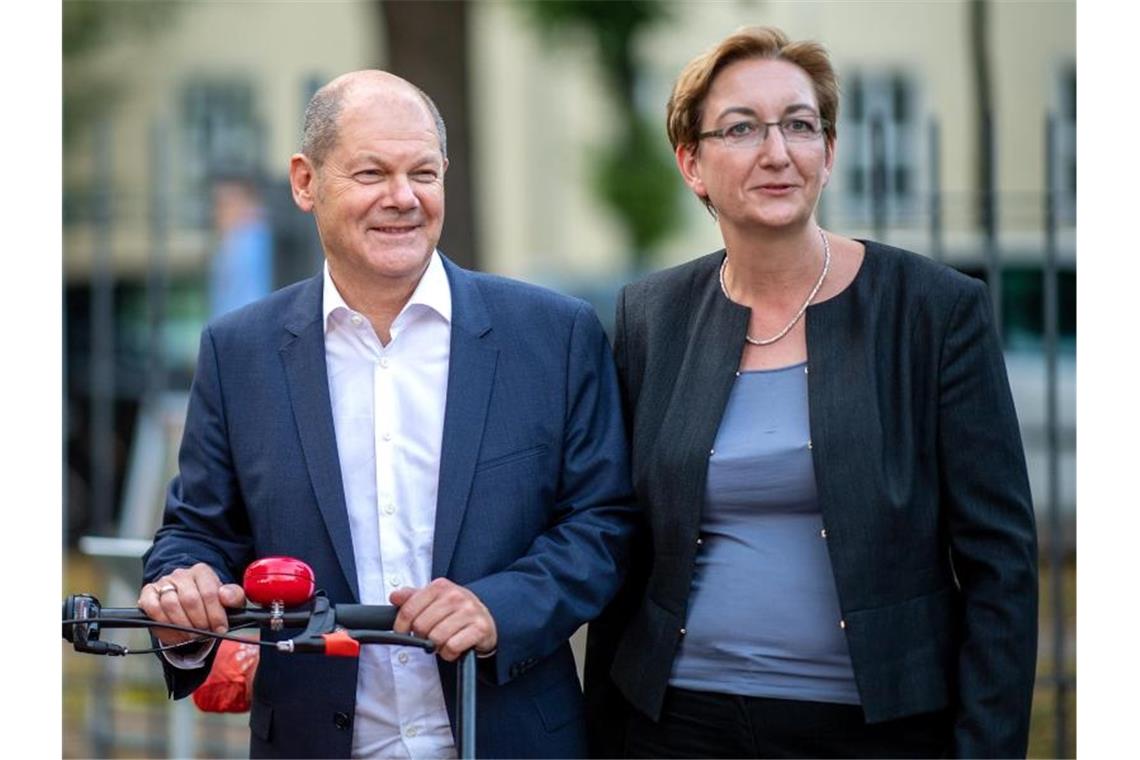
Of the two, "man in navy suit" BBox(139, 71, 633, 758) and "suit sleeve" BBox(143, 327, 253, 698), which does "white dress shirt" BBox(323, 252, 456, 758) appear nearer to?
"man in navy suit" BBox(139, 71, 633, 758)

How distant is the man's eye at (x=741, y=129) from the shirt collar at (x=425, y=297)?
59 centimetres

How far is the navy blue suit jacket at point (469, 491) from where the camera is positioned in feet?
10.6

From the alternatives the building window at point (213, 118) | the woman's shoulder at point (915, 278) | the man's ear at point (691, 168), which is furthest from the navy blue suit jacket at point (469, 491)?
the building window at point (213, 118)

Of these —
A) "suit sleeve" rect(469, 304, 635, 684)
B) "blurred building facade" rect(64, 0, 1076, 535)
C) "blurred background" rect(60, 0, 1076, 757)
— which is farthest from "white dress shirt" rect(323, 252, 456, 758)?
"blurred building facade" rect(64, 0, 1076, 535)

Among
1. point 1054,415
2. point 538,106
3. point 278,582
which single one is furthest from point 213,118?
point 278,582

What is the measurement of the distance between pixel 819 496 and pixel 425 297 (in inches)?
31.5

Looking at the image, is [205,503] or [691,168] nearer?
[205,503]

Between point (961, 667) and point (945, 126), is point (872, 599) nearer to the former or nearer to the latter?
point (961, 667)

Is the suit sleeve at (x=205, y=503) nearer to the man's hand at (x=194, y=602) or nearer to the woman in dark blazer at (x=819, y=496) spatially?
the man's hand at (x=194, y=602)

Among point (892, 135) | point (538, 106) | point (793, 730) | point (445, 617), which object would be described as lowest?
point (793, 730)

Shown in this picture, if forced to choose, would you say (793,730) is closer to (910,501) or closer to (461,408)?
(910,501)

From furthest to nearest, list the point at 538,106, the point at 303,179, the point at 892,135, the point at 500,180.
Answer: the point at 500,180 → the point at 538,106 → the point at 892,135 → the point at 303,179

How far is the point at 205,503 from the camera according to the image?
3387 mm
